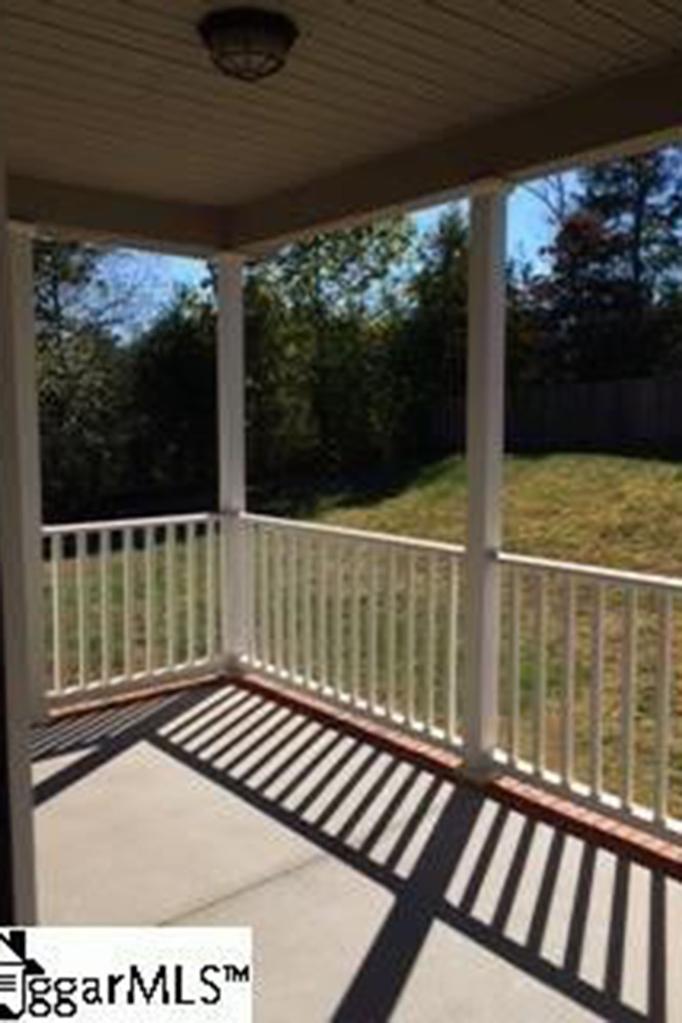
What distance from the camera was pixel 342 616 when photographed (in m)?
5.35

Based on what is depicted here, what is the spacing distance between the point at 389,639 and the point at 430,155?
2.00 metres

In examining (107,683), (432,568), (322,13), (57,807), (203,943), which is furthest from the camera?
(107,683)

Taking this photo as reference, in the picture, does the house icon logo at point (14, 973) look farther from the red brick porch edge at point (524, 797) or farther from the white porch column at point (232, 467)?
the white porch column at point (232, 467)

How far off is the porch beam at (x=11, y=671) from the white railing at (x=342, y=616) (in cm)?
287

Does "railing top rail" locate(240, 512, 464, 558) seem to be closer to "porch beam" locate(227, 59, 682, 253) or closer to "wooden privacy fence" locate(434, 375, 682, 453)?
"porch beam" locate(227, 59, 682, 253)

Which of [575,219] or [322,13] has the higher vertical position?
[575,219]

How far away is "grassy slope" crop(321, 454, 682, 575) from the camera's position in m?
8.77

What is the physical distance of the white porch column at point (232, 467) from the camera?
18.7 feet

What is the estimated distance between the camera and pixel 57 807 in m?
4.05

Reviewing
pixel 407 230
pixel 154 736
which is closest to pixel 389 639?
pixel 154 736

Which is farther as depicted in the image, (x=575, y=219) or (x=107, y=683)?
(x=575, y=219)

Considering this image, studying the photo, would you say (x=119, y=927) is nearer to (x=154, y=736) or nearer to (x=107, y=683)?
(x=154, y=736)

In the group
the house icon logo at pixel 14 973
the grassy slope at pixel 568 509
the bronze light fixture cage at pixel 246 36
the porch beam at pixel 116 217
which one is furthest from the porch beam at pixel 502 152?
the grassy slope at pixel 568 509

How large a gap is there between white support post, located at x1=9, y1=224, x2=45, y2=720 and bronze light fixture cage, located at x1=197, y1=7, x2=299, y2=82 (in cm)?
198
